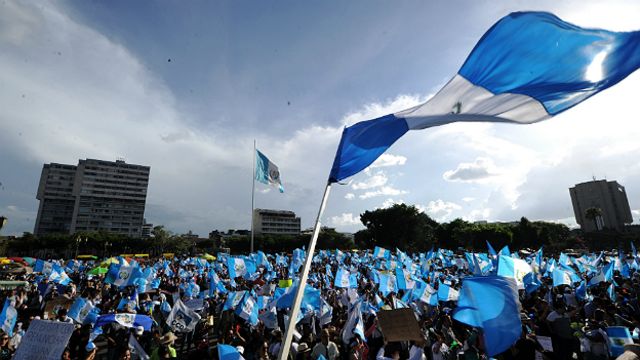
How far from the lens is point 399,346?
8.49 meters

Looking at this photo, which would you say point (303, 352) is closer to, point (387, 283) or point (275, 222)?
point (387, 283)

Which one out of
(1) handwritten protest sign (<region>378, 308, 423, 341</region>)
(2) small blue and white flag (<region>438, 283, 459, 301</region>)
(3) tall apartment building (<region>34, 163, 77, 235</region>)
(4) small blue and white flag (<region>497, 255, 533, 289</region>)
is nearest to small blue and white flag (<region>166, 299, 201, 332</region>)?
(1) handwritten protest sign (<region>378, 308, 423, 341</region>)

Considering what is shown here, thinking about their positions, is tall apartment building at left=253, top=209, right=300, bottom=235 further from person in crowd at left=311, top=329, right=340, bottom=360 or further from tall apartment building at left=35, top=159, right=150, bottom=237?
person in crowd at left=311, top=329, right=340, bottom=360

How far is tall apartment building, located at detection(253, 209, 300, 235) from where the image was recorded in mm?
153750

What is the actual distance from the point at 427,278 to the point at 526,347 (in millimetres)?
11157

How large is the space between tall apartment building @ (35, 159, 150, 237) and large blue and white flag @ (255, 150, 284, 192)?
145 m

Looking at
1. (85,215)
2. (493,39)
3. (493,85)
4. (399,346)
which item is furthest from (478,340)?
(85,215)

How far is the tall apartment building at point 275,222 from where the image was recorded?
153750 mm

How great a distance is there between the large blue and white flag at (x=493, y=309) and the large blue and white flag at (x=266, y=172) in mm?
18363

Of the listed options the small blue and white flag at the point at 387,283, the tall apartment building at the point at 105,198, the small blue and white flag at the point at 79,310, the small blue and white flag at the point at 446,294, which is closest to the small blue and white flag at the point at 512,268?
the small blue and white flag at the point at 446,294

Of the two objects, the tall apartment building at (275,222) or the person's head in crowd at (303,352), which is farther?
the tall apartment building at (275,222)

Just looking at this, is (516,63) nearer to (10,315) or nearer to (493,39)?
(493,39)

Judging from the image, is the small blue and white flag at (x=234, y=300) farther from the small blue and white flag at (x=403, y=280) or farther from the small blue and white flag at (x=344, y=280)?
the small blue and white flag at (x=403, y=280)

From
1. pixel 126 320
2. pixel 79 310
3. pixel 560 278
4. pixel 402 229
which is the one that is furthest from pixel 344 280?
pixel 402 229
